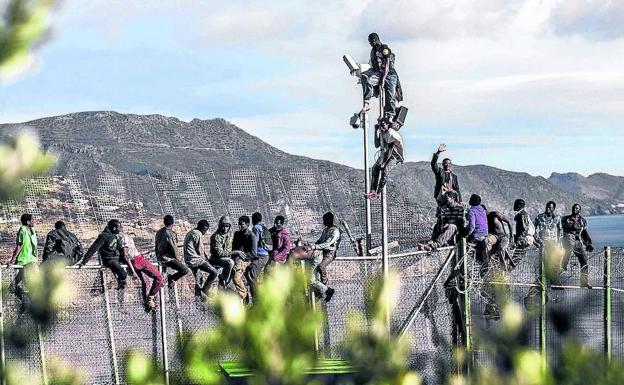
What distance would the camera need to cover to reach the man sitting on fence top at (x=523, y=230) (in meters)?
17.0

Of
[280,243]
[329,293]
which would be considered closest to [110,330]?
[280,243]

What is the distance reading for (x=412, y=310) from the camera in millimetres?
15562

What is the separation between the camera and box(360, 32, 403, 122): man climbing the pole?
1517cm

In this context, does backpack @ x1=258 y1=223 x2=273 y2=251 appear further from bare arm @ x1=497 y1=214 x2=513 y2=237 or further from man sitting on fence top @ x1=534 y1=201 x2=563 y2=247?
man sitting on fence top @ x1=534 y1=201 x2=563 y2=247

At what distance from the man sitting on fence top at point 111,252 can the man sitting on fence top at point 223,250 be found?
1071 mm

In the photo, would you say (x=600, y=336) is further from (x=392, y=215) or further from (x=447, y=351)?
(x=392, y=215)

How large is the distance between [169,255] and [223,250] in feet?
2.06

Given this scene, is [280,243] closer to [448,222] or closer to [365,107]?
[365,107]

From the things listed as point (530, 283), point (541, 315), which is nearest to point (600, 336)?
point (530, 283)

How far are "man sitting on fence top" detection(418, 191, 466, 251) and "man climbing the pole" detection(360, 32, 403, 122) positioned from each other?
6.13ft

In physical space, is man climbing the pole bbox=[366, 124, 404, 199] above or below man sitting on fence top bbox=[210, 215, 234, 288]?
above

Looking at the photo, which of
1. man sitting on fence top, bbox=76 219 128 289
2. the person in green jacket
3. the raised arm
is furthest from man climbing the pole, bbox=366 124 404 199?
the person in green jacket

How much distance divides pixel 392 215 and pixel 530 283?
638cm

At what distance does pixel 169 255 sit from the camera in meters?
15.7
